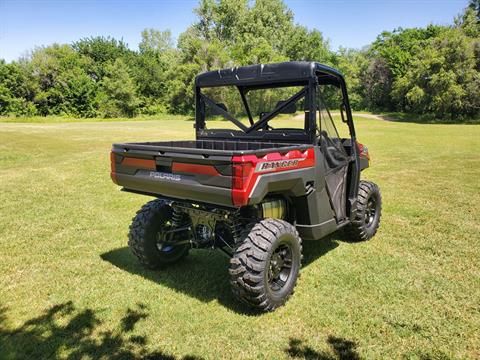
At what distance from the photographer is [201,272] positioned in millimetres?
4664

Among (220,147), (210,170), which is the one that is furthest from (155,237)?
(210,170)

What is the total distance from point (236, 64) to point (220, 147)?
4236 cm

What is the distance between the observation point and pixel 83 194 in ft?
29.4

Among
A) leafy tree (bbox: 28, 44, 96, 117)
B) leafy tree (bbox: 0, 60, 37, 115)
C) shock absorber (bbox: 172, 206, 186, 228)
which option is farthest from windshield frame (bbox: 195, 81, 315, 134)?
leafy tree (bbox: 0, 60, 37, 115)

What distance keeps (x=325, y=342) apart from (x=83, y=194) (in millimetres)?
7193

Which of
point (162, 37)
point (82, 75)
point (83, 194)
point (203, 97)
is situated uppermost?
point (162, 37)

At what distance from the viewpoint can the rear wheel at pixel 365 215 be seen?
539 centimetres

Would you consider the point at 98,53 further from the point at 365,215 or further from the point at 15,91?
the point at 365,215

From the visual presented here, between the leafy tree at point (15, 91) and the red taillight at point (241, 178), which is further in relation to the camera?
the leafy tree at point (15, 91)

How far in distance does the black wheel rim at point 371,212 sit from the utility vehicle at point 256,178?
12.8 inches

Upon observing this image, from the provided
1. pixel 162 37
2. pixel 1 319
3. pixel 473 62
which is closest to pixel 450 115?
pixel 473 62

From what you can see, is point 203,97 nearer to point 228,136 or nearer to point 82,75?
point 228,136

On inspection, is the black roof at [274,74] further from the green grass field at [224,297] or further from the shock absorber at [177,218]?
the green grass field at [224,297]

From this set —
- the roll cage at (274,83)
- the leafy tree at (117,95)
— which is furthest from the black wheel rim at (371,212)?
the leafy tree at (117,95)
